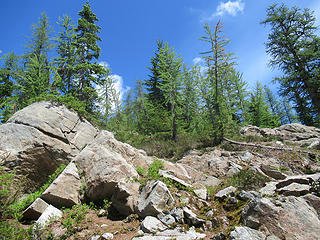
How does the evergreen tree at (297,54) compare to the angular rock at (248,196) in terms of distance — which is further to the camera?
the evergreen tree at (297,54)

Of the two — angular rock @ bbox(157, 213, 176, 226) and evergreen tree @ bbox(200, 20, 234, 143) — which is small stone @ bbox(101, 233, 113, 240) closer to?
angular rock @ bbox(157, 213, 176, 226)

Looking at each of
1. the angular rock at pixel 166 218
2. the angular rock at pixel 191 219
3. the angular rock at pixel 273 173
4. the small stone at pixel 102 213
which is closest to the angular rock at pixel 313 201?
the angular rock at pixel 191 219

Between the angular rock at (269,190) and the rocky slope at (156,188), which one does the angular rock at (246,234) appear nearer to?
the rocky slope at (156,188)

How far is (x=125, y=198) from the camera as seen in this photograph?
16.9 feet

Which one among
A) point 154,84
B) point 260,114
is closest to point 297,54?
point 260,114

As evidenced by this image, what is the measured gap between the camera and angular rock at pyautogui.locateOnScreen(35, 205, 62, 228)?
434 cm

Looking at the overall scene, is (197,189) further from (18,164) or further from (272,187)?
(18,164)

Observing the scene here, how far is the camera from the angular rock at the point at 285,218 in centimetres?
307

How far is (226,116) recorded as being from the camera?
1212 centimetres

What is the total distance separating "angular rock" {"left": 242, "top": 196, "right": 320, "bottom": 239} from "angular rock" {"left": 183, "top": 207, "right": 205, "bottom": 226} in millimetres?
1024

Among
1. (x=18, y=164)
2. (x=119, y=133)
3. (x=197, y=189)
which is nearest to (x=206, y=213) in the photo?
(x=197, y=189)

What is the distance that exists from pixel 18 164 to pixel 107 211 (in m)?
4.65

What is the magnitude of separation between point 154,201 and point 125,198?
Answer: 117cm

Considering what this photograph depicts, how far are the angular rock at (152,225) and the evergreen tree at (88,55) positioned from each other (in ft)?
40.6
